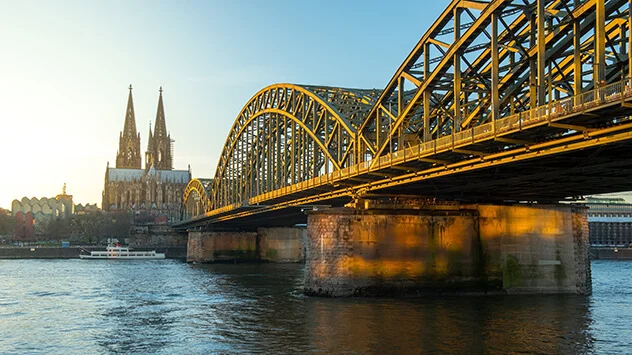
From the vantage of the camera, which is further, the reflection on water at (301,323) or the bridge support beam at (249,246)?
the bridge support beam at (249,246)

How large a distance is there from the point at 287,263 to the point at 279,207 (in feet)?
135

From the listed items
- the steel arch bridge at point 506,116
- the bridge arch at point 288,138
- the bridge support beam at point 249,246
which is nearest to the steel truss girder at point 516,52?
the steel arch bridge at point 506,116

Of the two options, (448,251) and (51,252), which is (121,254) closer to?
(51,252)

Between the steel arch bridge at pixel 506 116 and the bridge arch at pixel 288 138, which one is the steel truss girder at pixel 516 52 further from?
the bridge arch at pixel 288 138

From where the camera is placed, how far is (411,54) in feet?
169

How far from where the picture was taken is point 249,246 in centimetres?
13150

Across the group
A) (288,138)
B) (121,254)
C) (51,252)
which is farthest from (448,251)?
(51,252)

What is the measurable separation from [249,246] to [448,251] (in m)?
77.9

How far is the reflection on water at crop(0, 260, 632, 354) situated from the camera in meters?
36.6

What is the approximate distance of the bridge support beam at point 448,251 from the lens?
55.5 m

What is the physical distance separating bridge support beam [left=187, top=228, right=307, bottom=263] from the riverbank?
120 feet

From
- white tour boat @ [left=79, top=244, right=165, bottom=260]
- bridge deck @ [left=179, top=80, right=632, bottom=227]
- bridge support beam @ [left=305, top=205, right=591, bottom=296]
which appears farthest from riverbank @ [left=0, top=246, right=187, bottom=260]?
bridge support beam @ [left=305, top=205, right=591, bottom=296]

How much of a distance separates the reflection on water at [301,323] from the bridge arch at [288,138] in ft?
52.0

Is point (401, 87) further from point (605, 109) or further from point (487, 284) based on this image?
point (605, 109)
